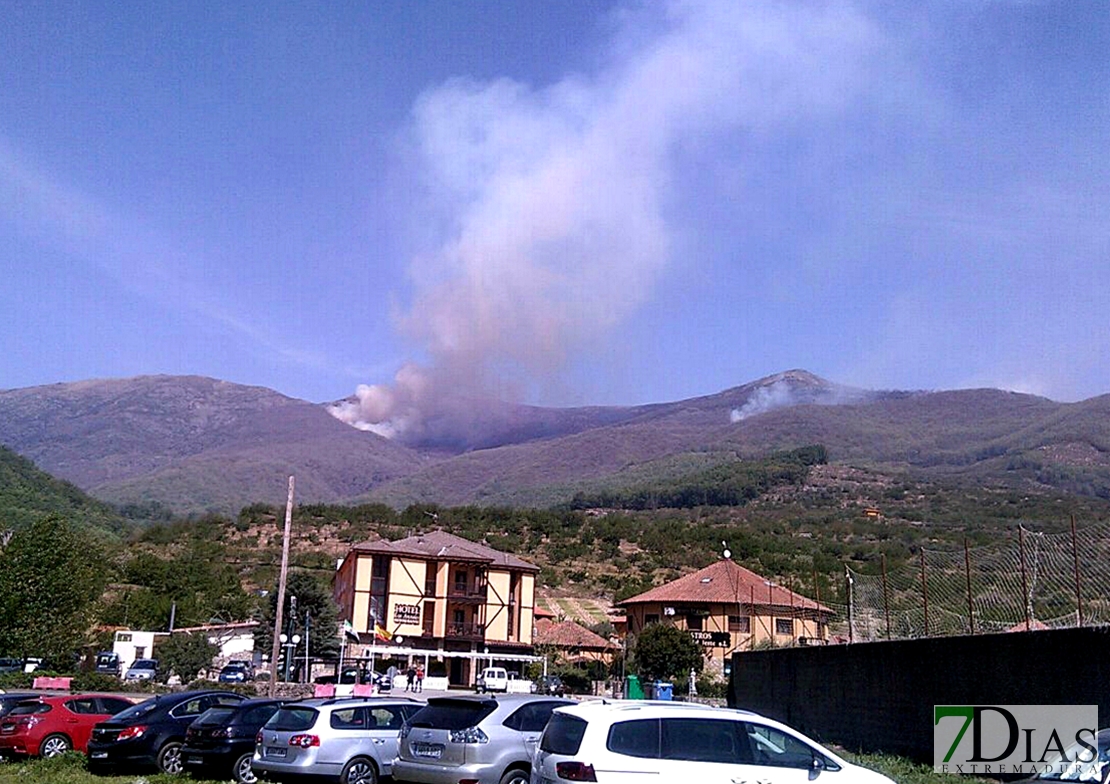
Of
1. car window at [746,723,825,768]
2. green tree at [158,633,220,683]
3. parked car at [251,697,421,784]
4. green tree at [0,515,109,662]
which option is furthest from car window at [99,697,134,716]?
green tree at [0,515,109,662]

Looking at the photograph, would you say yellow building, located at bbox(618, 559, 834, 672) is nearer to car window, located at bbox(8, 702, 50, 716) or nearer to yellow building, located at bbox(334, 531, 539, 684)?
yellow building, located at bbox(334, 531, 539, 684)

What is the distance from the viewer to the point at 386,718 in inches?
698

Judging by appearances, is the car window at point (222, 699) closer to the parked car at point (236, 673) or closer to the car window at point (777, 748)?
the car window at point (777, 748)

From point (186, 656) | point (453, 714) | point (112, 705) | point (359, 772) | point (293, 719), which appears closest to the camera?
point (453, 714)

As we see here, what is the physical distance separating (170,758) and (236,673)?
37.0 m

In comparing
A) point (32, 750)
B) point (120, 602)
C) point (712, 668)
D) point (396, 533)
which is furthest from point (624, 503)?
point (32, 750)

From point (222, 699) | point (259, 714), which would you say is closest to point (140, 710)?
point (222, 699)

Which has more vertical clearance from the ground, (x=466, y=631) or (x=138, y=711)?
(x=466, y=631)

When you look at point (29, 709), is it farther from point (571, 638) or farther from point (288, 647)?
point (571, 638)

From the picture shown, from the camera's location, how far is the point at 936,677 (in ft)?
64.8

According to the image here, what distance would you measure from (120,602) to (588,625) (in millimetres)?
32410

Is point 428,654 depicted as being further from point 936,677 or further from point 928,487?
point 928,487

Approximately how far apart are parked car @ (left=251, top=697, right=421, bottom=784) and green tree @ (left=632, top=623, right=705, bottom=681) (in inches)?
1314

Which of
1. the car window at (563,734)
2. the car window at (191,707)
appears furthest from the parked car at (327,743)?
the car window at (563,734)
